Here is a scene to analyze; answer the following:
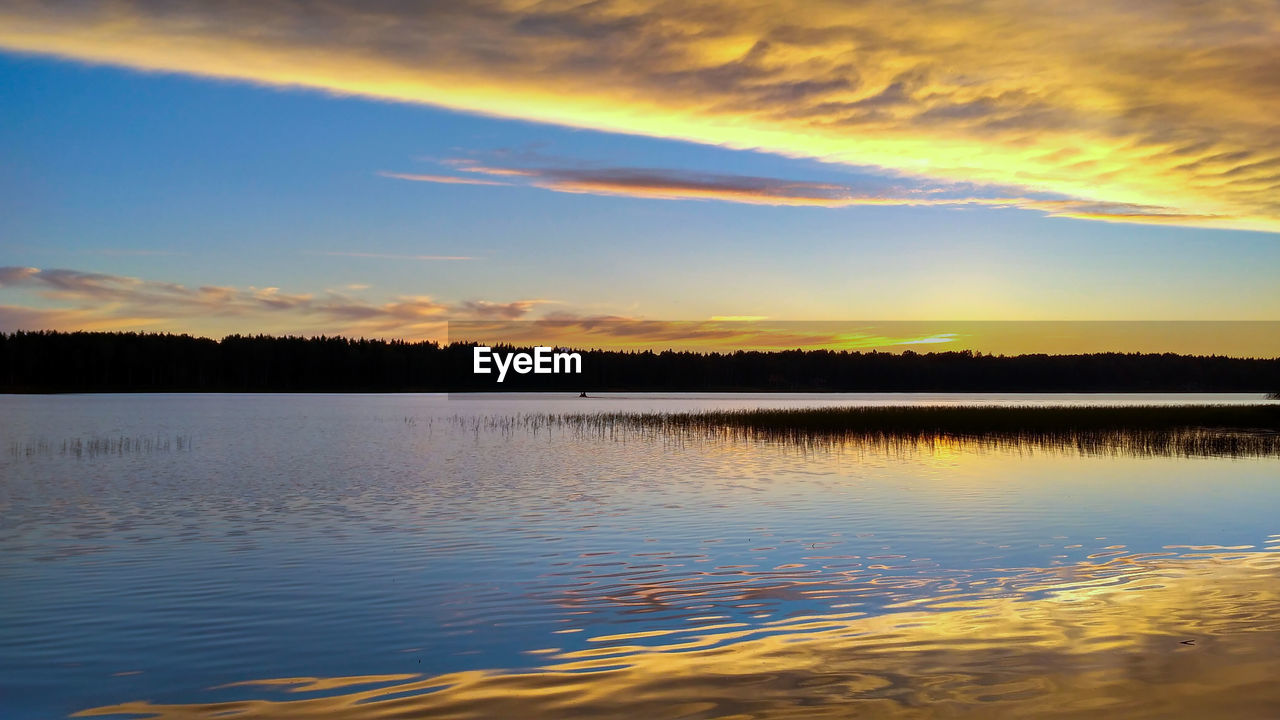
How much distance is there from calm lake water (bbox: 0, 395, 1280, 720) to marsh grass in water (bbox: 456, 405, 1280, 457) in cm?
1317

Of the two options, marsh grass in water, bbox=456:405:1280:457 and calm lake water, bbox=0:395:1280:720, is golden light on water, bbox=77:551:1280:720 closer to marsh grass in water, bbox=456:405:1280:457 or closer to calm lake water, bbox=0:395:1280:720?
calm lake water, bbox=0:395:1280:720

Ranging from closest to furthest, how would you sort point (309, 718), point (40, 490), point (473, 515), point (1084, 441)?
point (309, 718)
point (473, 515)
point (40, 490)
point (1084, 441)

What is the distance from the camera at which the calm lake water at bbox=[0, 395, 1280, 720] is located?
8446mm

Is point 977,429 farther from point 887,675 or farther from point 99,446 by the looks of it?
point 887,675

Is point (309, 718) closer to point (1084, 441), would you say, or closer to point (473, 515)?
point (473, 515)

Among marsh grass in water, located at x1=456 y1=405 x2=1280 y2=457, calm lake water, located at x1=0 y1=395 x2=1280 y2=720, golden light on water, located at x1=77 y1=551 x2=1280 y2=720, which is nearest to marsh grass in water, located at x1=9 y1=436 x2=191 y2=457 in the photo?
calm lake water, located at x1=0 y1=395 x2=1280 y2=720

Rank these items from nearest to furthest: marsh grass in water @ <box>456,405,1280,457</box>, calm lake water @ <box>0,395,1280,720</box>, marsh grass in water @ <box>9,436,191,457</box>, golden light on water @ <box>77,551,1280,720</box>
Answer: golden light on water @ <box>77,551,1280,720</box> → calm lake water @ <box>0,395,1280,720</box> → marsh grass in water @ <box>9,436,191,457</box> → marsh grass in water @ <box>456,405,1280,457</box>

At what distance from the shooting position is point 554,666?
9.34m

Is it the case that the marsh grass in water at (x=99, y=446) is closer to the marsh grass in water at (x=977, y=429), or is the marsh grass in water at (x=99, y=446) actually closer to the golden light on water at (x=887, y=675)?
the marsh grass in water at (x=977, y=429)

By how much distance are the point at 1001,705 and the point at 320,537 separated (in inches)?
536

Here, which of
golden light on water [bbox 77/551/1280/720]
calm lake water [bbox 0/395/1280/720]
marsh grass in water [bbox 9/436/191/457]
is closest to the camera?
golden light on water [bbox 77/551/1280/720]

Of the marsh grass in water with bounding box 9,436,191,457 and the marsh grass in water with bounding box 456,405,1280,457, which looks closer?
the marsh grass in water with bounding box 9,436,191,457

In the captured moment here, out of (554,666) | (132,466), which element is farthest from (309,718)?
(132,466)

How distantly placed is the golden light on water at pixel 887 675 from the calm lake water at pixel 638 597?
4 cm
